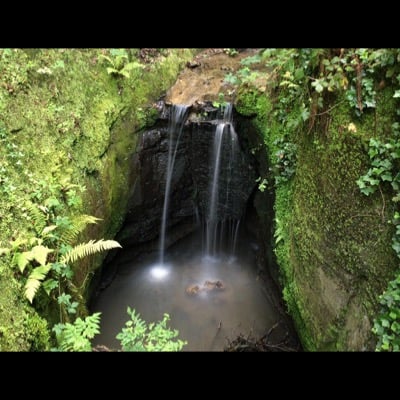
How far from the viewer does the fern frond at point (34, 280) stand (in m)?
3.82

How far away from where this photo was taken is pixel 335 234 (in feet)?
15.2

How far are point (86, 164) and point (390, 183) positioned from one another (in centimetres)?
522

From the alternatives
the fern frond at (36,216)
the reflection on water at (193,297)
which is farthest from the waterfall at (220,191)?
the fern frond at (36,216)

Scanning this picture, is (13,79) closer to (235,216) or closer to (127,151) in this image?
(127,151)

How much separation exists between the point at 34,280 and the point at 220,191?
5.48m

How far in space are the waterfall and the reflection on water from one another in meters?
0.38

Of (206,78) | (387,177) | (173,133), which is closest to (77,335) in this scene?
(387,177)

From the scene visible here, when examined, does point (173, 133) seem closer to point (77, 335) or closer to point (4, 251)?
point (4, 251)

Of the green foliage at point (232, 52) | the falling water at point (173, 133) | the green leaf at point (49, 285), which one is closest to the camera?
the green leaf at point (49, 285)

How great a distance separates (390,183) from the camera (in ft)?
12.9

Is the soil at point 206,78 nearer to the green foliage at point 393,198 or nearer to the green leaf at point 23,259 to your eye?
the green foliage at point 393,198

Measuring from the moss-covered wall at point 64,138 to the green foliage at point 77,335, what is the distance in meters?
0.27

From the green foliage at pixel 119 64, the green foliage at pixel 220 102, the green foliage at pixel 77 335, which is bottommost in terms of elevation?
the green foliage at pixel 77 335

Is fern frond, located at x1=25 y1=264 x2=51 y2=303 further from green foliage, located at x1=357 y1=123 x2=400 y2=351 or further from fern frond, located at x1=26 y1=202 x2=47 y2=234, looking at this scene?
green foliage, located at x1=357 y1=123 x2=400 y2=351
